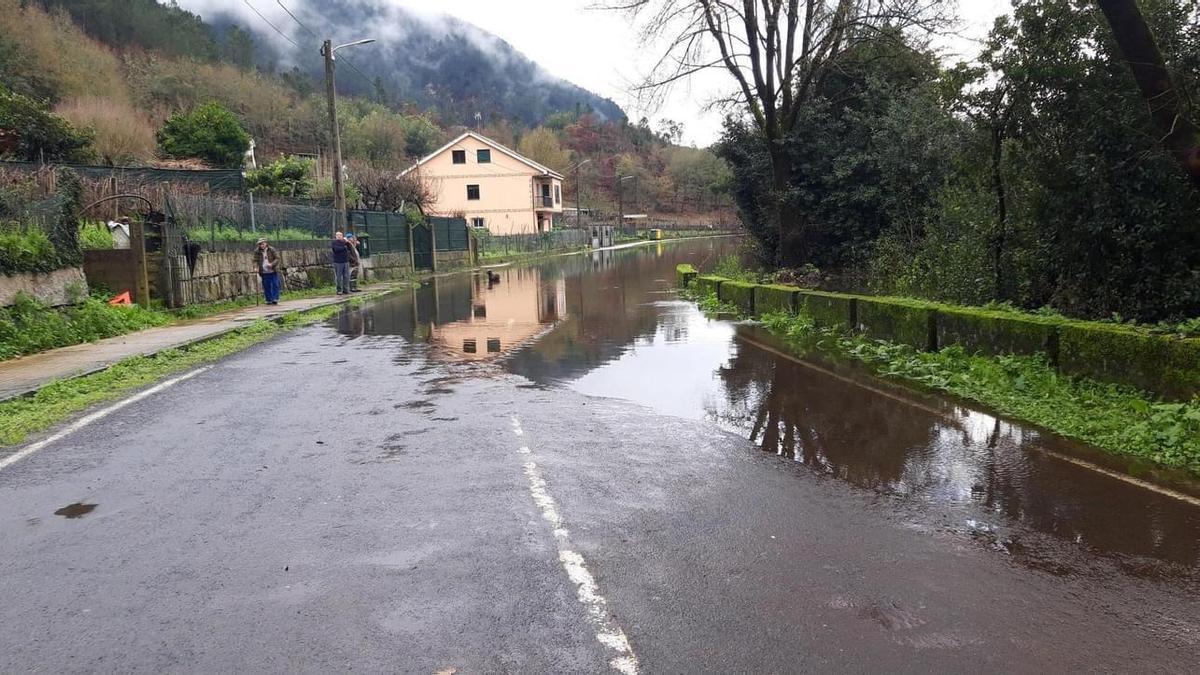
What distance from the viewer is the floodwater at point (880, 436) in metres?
4.70

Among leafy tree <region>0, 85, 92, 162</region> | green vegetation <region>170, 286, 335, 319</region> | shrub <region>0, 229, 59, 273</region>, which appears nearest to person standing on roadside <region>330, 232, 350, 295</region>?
green vegetation <region>170, 286, 335, 319</region>

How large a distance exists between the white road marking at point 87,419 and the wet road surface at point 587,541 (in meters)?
0.14

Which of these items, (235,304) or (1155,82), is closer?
(1155,82)

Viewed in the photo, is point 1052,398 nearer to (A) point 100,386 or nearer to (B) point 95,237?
(A) point 100,386

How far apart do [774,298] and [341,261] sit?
13.3 metres

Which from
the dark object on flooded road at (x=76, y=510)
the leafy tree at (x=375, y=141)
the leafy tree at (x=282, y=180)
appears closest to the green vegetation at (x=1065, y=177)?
the dark object on flooded road at (x=76, y=510)

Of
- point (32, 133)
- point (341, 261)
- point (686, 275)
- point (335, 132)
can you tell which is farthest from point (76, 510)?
point (32, 133)

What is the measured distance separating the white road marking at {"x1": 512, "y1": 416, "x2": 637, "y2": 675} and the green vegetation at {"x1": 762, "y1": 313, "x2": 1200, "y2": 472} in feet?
14.3

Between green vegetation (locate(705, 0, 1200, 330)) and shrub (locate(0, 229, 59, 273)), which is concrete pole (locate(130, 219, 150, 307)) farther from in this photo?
green vegetation (locate(705, 0, 1200, 330))

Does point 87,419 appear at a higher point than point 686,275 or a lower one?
lower

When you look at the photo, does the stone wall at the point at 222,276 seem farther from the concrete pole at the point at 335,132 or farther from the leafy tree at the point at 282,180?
the leafy tree at the point at 282,180

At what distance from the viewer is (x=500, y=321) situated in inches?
656

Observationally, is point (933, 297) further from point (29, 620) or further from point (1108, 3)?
point (29, 620)

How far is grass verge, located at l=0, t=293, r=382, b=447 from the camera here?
766cm
